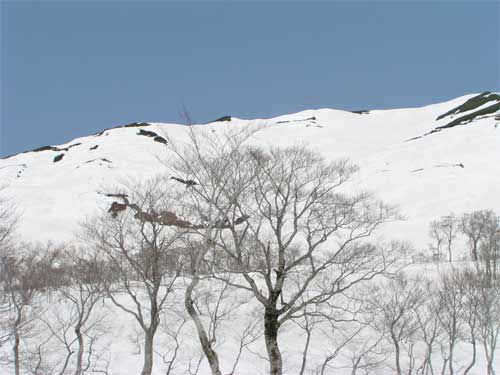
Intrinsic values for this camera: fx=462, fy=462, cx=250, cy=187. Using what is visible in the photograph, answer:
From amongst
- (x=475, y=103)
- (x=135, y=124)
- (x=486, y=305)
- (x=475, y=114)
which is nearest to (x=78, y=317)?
(x=486, y=305)

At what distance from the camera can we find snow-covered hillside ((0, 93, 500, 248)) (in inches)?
2689

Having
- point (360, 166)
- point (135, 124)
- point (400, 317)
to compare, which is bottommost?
point (400, 317)

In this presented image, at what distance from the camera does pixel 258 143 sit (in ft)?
236

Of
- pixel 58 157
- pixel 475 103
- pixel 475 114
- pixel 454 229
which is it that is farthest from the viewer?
pixel 475 103

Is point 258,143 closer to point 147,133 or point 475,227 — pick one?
point 475,227

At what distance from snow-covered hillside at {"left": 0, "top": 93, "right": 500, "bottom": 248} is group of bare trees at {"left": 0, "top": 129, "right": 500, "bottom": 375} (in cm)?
1625

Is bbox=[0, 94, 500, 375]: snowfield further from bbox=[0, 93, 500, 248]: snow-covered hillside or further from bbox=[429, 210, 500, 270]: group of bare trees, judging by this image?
bbox=[429, 210, 500, 270]: group of bare trees

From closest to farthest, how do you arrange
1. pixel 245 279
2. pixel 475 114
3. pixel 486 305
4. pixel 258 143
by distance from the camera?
1. pixel 486 305
2. pixel 245 279
3. pixel 258 143
4. pixel 475 114

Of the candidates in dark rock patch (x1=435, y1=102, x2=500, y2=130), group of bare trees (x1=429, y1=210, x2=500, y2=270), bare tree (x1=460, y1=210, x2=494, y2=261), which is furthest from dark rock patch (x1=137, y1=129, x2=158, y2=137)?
bare tree (x1=460, y1=210, x2=494, y2=261)

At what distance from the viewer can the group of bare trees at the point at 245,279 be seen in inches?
580

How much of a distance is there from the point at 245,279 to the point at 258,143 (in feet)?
142

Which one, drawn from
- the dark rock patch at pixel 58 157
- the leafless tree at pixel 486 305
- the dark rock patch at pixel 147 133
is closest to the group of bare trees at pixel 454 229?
the leafless tree at pixel 486 305

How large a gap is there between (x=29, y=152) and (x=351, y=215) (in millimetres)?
123471

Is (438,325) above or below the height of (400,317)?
below
